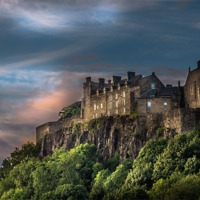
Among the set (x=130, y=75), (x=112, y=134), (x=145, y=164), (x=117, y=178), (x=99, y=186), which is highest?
(x=130, y=75)

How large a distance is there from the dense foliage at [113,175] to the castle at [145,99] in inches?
185

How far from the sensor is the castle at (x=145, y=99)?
10931 centimetres

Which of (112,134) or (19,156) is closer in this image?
(112,134)

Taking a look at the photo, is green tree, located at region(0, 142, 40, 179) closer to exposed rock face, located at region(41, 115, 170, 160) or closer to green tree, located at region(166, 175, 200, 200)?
exposed rock face, located at region(41, 115, 170, 160)

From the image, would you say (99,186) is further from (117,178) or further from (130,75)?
(130,75)

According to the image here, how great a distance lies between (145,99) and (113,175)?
1804 centimetres

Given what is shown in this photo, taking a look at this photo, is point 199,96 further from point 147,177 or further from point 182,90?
point 147,177

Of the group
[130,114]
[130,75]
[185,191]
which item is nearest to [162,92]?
[130,114]

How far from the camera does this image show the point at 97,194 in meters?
101

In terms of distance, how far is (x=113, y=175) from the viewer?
4166 inches

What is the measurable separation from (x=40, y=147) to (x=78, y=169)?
2796 cm

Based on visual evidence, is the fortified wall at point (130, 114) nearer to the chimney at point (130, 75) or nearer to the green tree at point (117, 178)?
the chimney at point (130, 75)

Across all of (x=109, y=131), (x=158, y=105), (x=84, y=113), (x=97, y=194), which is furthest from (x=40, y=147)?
(x=97, y=194)

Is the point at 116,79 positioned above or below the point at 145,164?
above
